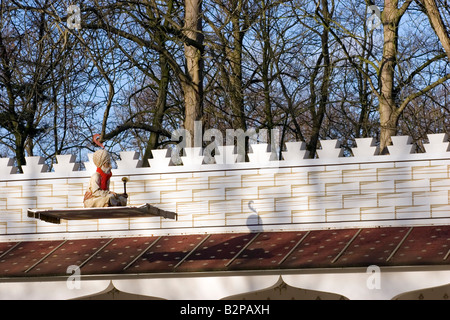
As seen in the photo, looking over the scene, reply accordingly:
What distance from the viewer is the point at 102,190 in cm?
1292

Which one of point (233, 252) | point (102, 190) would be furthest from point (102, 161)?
point (233, 252)

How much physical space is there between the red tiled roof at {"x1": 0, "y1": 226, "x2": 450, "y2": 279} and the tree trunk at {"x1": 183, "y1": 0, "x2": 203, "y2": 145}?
175 inches

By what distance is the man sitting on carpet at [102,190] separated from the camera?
12711 millimetres

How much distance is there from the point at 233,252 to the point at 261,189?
3.78 feet

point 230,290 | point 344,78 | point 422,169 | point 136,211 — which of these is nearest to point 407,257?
point 422,169

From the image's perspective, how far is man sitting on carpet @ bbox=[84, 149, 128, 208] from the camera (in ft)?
41.7

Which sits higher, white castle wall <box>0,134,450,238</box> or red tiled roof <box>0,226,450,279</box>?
white castle wall <box>0,134,450,238</box>

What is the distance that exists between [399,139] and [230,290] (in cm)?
321
